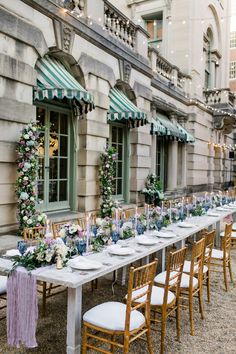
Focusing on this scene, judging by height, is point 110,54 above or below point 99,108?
above

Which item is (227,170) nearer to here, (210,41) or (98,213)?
(210,41)

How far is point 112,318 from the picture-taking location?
10.1 feet

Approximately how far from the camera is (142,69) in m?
10.4

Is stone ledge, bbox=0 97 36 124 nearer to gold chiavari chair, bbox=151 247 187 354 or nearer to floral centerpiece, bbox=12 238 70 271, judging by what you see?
floral centerpiece, bbox=12 238 70 271

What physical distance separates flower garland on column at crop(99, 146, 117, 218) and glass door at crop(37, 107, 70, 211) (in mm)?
787

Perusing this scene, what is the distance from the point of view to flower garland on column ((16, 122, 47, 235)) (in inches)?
232

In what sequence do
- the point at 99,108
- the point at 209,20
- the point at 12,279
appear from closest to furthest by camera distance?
1. the point at 12,279
2. the point at 99,108
3. the point at 209,20

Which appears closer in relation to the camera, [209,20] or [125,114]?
[125,114]

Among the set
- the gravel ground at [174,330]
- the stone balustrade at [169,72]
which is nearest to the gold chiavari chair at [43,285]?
the gravel ground at [174,330]

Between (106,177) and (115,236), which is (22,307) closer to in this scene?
(115,236)

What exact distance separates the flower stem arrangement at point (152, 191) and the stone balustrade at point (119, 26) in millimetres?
3910

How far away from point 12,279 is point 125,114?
598cm

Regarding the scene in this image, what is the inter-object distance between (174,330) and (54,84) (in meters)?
4.57

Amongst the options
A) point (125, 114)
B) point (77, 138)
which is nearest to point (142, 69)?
point (125, 114)
